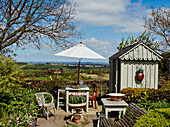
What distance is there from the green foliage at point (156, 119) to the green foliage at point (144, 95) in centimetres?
316

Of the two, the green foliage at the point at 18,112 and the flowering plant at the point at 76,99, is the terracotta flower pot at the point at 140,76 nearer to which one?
the flowering plant at the point at 76,99

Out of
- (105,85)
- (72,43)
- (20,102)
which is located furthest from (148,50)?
(20,102)

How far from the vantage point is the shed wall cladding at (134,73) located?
24.5 ft

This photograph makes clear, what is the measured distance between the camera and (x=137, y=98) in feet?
22.4

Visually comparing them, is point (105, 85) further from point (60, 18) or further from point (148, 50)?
point (60, 18)

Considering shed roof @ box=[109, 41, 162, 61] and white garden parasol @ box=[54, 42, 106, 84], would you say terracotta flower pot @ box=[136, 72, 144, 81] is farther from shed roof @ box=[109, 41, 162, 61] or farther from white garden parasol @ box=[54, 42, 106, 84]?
white garden parasol @ box=[54, 42, 106, 84]

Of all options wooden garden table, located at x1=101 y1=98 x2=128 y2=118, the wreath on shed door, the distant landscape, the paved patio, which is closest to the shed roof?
the wreath on shed door

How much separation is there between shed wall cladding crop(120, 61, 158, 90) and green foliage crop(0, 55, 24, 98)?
13.2 feet

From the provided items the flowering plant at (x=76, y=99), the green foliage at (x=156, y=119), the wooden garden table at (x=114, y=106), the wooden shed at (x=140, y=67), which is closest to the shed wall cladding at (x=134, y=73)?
the wooden shed at (x=140, y=67)

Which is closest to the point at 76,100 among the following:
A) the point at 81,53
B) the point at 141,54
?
the point at 81,53

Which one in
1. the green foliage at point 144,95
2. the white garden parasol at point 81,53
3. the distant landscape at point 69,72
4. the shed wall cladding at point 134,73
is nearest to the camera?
the white garden parasol at point 81,53

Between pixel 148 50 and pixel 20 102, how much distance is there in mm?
5245

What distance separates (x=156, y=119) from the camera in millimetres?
3305

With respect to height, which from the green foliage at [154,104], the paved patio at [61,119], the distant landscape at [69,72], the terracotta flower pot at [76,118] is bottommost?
the paved patio at [61,119]
